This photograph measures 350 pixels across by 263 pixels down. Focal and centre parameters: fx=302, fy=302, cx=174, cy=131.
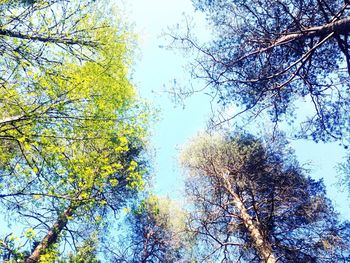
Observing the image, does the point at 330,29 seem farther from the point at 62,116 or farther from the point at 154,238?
the point at 154,238

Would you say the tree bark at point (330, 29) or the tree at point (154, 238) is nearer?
the tree bark at point (330, 29)

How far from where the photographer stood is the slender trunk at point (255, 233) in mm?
6881

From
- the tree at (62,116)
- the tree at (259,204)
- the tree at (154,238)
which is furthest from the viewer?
the tree at (154,238)

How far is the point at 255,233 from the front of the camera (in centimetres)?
795

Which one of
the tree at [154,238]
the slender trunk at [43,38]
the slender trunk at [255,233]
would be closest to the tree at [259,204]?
the slender trunk at [255,233]

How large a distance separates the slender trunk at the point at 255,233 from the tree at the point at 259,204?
0.03m

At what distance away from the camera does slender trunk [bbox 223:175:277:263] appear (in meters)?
6.88

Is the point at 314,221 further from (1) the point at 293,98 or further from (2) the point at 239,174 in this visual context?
(1) the point at 293,98

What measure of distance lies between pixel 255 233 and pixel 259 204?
1613 millimetres

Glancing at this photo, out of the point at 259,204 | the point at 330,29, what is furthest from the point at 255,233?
the point at 330,29

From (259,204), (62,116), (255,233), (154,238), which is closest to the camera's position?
(62,116)

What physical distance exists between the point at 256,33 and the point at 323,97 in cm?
225

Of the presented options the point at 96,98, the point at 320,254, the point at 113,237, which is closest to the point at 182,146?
the point at 113,237

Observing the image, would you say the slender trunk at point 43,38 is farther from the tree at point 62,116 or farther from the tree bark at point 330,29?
the tree bark at point 330,29
